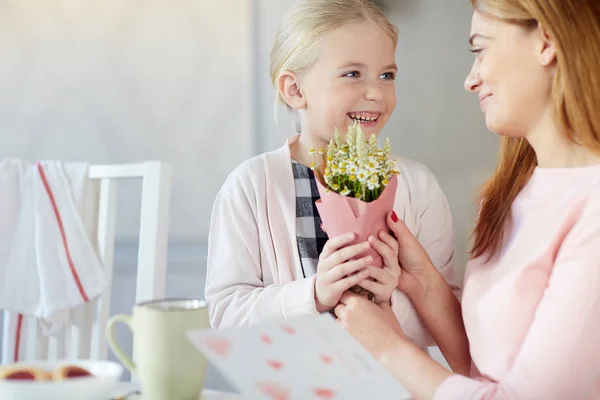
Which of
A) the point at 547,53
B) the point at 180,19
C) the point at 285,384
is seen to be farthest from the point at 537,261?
the point at 180,19

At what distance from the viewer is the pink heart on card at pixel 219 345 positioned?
26.5 inches

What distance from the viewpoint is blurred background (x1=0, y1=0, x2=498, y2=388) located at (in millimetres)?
1881

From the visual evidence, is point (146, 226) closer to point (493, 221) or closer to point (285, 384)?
point (493, 221)

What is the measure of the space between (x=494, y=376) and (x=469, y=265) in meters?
0.23

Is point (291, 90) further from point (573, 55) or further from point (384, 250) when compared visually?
point (573, 55)

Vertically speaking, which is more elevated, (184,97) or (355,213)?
(184,97)

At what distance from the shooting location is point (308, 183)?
143 cm

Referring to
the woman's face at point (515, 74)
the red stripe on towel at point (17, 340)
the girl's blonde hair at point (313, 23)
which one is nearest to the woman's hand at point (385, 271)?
the woman's face at point (515, 74)

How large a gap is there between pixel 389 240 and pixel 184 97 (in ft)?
3.95

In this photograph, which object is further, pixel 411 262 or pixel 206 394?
pixel 411 262

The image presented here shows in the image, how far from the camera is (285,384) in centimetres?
67

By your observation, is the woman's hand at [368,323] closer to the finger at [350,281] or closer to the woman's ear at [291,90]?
the finger at [350,281]

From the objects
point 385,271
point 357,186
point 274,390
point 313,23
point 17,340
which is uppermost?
point 313,23

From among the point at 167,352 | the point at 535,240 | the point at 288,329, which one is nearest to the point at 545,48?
the point at 535,240
